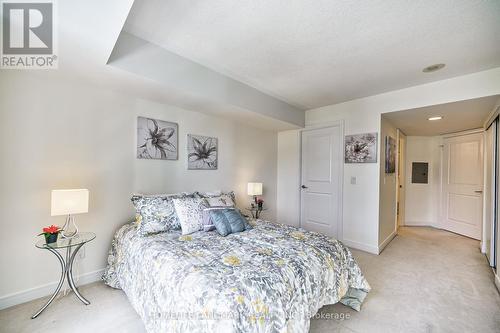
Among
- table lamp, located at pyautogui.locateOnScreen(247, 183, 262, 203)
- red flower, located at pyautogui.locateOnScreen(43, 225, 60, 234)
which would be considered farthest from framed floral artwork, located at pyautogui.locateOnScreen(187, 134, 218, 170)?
red flower, located at pyautogui.locateOnScreen(43, 225, 60, 234)

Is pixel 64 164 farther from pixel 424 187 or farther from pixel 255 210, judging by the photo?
pixel 424 187

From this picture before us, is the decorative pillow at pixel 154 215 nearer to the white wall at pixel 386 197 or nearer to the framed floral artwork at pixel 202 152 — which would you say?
the framed floral artwork at pixel 202 152

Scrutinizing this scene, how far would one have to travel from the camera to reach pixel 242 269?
1.41 meters

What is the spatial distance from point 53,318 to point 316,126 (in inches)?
162

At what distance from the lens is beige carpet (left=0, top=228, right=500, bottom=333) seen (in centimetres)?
175

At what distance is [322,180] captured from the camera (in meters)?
4.04

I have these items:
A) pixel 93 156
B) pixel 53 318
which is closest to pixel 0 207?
pixel 93 156

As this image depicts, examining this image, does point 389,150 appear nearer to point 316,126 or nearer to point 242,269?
point 316,126

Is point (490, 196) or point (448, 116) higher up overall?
point (448, 116)

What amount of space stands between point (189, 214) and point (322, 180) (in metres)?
2.62

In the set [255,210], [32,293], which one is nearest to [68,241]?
[32,293]

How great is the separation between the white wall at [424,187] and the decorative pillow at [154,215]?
17.6 ft

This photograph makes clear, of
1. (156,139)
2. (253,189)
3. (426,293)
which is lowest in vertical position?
(426,293)

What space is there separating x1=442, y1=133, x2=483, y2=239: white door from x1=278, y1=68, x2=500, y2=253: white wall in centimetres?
220
